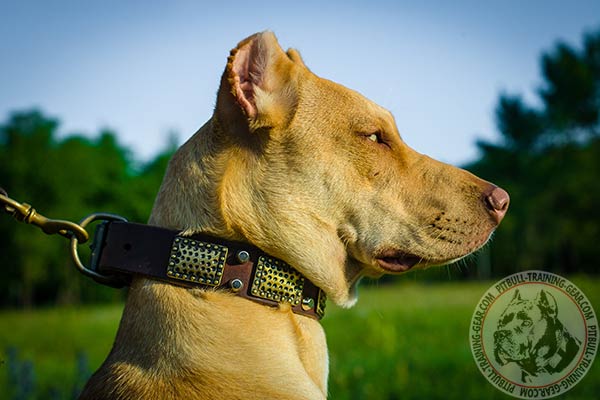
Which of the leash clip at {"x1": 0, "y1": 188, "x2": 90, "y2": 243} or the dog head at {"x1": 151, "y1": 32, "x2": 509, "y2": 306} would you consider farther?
the leash clip at {"x1": 0, "y1": 188, "x2": 90, "y2": 243}

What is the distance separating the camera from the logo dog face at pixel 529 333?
12.0ft

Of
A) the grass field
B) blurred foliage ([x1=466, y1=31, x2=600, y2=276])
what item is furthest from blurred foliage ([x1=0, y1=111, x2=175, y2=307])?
blurred foliage ([x1=466, y1=31, x2=600, y2=276])

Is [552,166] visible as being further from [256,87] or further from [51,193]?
[256,87]

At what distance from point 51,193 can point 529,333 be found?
4396cm

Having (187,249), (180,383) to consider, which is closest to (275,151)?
(187,249)

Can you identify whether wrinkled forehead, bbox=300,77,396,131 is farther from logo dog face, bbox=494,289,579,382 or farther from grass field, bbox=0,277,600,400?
grass field, bbox=0,277,600,400

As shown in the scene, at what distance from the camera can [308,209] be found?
9.91ft

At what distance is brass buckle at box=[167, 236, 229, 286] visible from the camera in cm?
267

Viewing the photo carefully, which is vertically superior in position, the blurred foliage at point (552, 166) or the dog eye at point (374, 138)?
the blurred foliage at point (552, 166)

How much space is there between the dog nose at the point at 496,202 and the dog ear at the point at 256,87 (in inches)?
44.7

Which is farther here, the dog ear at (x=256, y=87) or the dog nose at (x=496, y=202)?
the dog nose at (x=496, y=202)

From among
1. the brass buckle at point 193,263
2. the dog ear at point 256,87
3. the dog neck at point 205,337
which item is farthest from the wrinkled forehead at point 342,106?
the brass buckle at point 193,263

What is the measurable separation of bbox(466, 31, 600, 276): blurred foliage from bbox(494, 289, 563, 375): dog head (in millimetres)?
32766

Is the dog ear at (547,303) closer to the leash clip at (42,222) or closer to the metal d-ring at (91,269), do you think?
the metal d-ring at (91,269)
